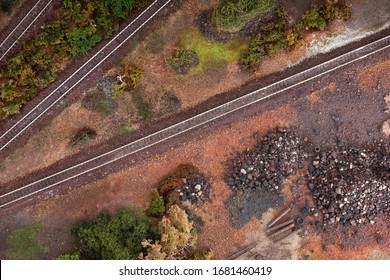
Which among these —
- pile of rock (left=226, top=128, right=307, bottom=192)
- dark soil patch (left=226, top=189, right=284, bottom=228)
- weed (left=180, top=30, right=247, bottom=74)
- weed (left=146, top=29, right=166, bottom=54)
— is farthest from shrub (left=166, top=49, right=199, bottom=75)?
dark soil patch (left=226, top=189, right=284, bottom=228)

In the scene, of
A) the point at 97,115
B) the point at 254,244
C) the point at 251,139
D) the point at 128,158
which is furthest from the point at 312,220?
the point at 97,115

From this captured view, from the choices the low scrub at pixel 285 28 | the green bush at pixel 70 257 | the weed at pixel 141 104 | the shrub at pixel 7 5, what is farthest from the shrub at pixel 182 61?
the green bush at pixel 70 257

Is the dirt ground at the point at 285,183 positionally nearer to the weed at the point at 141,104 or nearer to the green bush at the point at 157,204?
the green bush at the point at 157,204

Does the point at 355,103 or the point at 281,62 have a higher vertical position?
the point at 281,62

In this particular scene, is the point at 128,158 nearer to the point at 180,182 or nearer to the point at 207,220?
the point at 180,182

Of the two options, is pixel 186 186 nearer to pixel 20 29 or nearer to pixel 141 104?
pixel 141 104
